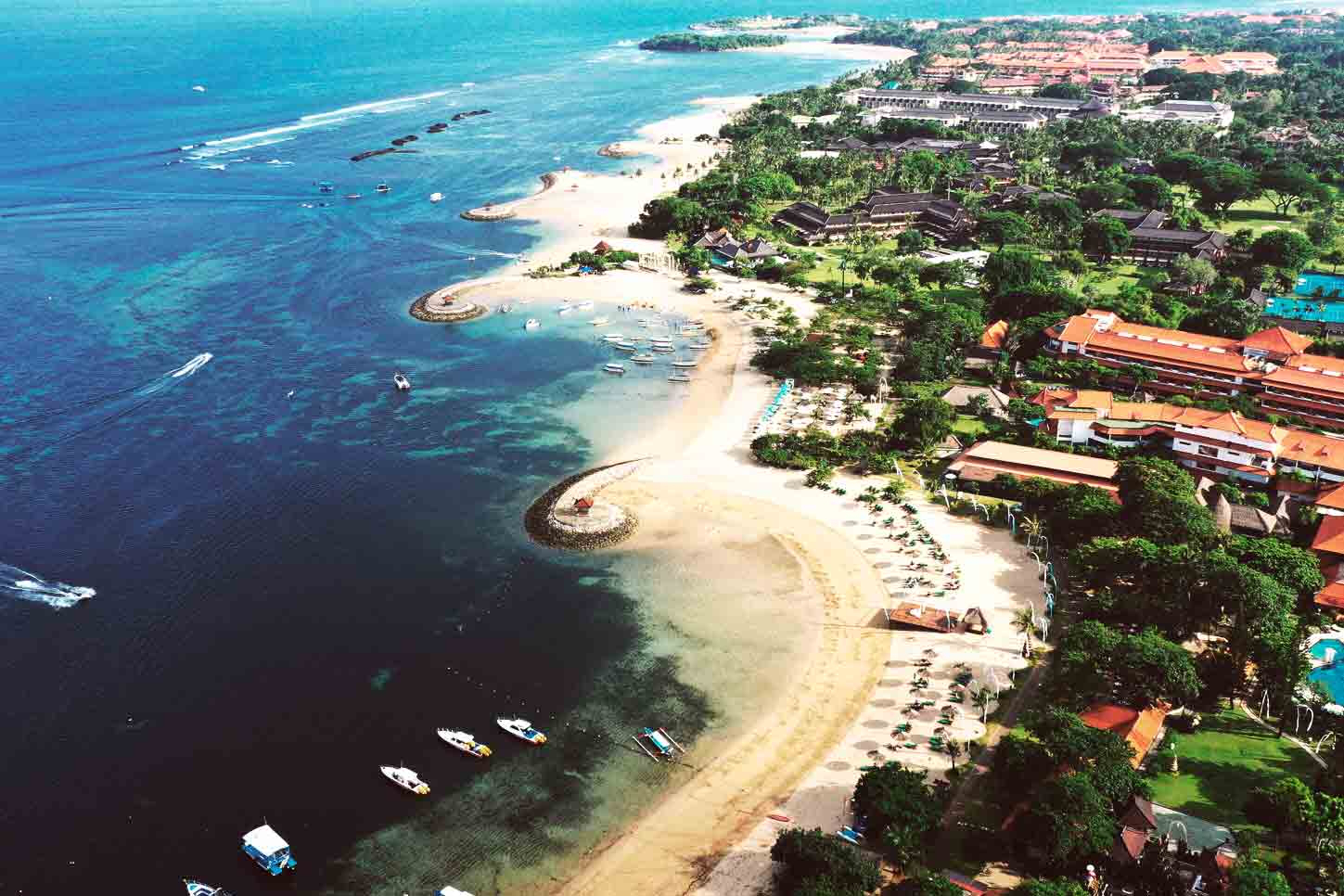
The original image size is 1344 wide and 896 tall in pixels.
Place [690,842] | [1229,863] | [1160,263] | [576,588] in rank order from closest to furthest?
1. [1229,863]
2. [690,842]
3. [576,588]
4. [1160,263]

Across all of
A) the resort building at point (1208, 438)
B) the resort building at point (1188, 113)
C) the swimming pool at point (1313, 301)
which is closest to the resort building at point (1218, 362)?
the resort building at point (1208, 438)

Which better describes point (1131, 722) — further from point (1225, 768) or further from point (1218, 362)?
point (1218, 362)

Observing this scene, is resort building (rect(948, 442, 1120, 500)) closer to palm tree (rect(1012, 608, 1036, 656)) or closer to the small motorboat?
palm tree (rect(1012, 608, 1036, 656))

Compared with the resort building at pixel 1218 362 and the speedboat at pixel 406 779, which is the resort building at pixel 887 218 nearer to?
the resort building at pixel 1218 362

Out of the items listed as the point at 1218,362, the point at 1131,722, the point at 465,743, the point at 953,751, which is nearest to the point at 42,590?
the point at 465,743

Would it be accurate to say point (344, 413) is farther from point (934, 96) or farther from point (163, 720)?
point (934, 96)

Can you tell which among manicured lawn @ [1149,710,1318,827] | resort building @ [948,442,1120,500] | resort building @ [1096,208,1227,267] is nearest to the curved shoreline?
resort building @ [1096,208,1227,267]

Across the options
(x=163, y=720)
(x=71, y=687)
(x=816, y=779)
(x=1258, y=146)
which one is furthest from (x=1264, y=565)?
(x=1258, y=146)
